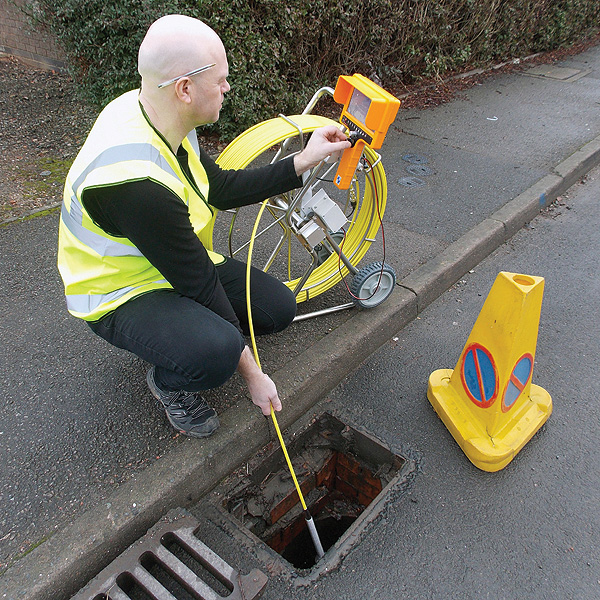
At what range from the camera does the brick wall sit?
23.8ft

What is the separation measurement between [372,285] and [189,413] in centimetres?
136

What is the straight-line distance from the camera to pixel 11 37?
7.84 metres

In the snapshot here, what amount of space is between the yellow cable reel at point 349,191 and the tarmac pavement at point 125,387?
0.23m

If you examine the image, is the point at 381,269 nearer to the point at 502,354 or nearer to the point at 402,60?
the point at 502,354

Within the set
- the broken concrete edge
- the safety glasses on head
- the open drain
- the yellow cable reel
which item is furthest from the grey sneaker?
the safety glasses on head

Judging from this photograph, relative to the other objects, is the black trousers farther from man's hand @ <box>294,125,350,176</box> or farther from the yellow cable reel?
man's hand @ <box>294,125,350,176</box>

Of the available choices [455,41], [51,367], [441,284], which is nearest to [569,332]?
[441,284]

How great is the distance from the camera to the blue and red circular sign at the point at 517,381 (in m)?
2.27

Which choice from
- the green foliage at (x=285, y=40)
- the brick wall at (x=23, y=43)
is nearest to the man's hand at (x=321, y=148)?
the green foliage at (x=285, y=40)

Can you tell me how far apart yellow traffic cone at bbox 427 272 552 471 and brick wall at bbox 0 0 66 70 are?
7257mm

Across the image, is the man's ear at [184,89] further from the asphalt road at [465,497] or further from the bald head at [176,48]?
the asphalt road at [465,497]

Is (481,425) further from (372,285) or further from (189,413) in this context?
(189,413)

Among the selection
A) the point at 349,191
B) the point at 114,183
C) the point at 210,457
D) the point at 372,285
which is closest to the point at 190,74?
the point at 114,183

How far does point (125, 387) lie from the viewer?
2.54 meters
